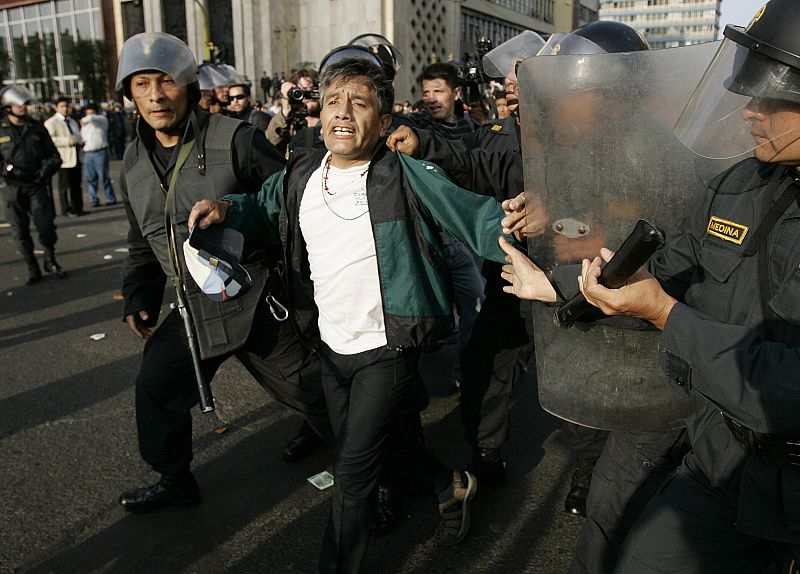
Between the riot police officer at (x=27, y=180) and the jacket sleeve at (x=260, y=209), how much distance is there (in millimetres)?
5514

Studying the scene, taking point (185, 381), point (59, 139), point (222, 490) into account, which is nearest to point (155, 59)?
point (185, 381)

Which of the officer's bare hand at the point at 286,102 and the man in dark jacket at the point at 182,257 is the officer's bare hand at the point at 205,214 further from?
the officer's bare hand at the point at 286,102

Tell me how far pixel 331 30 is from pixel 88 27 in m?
17.3

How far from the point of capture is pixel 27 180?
744cm

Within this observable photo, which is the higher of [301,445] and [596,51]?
[596,51]

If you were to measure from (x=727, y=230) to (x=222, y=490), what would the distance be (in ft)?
8.45

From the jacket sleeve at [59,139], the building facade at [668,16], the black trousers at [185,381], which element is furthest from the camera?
the building facade at [668,16]

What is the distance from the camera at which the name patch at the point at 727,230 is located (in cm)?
Result: 155

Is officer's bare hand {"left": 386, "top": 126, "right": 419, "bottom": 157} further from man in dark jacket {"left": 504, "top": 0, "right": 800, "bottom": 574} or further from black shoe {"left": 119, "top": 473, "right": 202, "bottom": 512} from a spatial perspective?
black shoe {"left": 119, "top": 473, "right": 202, "bottom": 512}

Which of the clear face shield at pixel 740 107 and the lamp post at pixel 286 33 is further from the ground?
the lamp post at pixel 286 33

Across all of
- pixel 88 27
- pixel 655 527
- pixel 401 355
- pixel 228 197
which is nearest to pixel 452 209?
pixel 401 355

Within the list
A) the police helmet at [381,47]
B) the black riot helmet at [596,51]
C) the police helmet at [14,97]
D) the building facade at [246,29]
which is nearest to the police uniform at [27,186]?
the police helmet at [14,97]

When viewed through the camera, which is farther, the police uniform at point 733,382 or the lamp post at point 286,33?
the lamp post at point 286,33

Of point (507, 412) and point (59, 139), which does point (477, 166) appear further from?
point (59, 139)
